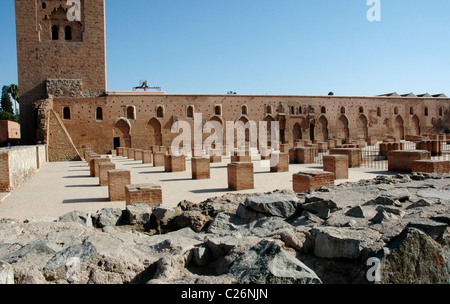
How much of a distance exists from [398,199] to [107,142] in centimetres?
2672

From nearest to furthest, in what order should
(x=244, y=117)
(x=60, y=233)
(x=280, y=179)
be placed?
(x=60, y=233) → (x=280, y=179) → (x=244, y=117)

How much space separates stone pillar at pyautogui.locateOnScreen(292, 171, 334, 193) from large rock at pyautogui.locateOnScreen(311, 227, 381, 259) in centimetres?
460

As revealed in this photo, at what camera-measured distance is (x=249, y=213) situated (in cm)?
436

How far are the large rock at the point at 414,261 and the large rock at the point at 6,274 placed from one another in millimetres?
2405

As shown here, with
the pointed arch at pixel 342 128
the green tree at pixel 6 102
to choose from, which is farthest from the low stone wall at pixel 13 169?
the green tree at pixel 6 102

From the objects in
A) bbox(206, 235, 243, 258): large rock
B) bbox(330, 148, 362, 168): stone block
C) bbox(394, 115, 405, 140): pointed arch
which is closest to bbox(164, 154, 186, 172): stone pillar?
bbox(330, 148, 362, 168): stone block

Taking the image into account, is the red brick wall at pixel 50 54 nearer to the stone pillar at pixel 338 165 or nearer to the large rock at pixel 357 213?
the stone pillar at pixel 338 165

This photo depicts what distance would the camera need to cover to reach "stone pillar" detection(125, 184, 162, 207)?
260 inches

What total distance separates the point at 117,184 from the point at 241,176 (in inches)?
119

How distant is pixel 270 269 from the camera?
2223mm

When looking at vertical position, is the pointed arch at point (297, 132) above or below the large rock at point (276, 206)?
above

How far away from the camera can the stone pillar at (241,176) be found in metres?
8.70
